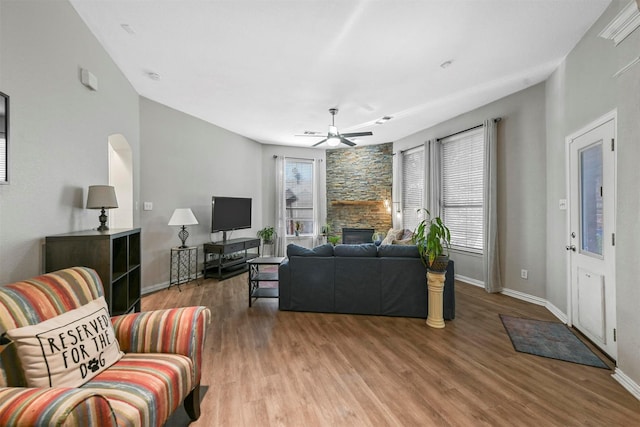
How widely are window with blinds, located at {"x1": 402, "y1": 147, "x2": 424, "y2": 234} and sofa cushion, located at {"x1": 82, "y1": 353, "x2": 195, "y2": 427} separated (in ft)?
17.6

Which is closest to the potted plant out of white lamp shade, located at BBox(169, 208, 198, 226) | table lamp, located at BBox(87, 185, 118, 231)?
white lamp shade, located at BBox(169, 208, 198, 226)

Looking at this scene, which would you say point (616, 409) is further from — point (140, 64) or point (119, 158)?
point (119, 158)

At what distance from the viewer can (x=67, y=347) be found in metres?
1.29

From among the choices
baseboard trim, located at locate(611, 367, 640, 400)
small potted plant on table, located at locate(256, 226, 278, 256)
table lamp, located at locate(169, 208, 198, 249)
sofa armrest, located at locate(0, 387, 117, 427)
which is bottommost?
baseboard trim, located at locate(611, 367, 640, 400)

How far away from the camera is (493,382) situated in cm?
207

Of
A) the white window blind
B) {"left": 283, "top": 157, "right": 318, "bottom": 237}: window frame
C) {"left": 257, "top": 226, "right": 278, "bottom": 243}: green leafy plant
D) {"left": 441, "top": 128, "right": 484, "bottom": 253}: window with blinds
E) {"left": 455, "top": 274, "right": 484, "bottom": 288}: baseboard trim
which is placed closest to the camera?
the white window blind

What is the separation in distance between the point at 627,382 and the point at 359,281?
87.9 inches

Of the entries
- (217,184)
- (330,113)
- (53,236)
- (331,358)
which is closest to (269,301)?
(331,358)

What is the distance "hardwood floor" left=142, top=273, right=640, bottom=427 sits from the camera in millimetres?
1733

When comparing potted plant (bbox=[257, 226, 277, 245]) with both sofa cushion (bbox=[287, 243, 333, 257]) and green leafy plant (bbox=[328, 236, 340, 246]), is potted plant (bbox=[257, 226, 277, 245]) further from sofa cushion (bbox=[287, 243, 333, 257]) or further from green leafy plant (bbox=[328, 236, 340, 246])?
sofa cushion (bbox=[287, 243, 333, 257])

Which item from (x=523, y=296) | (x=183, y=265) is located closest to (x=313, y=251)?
(x=183, y=265)

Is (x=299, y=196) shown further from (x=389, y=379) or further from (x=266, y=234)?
(x=389, y=379)

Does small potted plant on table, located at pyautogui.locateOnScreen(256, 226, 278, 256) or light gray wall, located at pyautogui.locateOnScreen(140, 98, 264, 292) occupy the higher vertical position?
light gray wall, located at pyautogui.locateOnScreen(140, 98, 264, 292)

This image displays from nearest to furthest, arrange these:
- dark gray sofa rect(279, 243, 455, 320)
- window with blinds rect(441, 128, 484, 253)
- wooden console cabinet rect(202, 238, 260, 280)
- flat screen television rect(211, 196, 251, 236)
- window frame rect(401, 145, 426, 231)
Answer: dark gray sofa rect(279, 243, 455, 320)
window with blinds rect(441, 128, 484, 253)
wooden console cabinet rect(202, 238, 260, 280)
flat screen television rect(211, 196, 251, 236)
window frame rect(401, 145, 426, 231)
